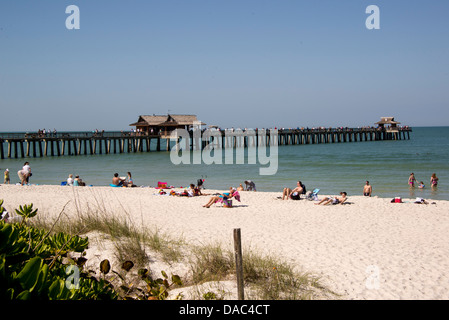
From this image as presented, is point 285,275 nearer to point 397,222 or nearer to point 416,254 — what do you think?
point 416,254

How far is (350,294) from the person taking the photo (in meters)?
5.12

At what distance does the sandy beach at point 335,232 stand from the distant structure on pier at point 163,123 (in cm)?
3218

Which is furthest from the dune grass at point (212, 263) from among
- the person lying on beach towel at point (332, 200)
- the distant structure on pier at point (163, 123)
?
the distant structure on pier at point (163, 123)

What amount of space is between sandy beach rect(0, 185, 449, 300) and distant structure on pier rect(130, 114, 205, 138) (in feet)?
106

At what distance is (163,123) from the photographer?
4841cm

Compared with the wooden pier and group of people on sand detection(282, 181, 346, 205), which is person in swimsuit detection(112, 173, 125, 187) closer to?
group of people on sand detection(282, 181, 346, 205)

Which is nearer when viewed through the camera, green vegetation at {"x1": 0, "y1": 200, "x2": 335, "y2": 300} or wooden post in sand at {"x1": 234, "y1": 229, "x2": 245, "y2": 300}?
green vegetation at {"x1": 0, "y1": 200, "x2": 335, "y2": 300}

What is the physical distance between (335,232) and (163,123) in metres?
41.1

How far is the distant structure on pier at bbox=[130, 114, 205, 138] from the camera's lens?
47.5m

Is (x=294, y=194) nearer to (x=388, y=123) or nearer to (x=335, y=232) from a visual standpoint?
(x=335, y=232)

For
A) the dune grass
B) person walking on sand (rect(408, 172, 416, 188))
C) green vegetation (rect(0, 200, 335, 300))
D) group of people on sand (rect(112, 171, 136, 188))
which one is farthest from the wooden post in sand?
person walking on sand (rect(408, 172, 416, 188))

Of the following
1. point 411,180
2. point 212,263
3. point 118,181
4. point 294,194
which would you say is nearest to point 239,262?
point 212,263
